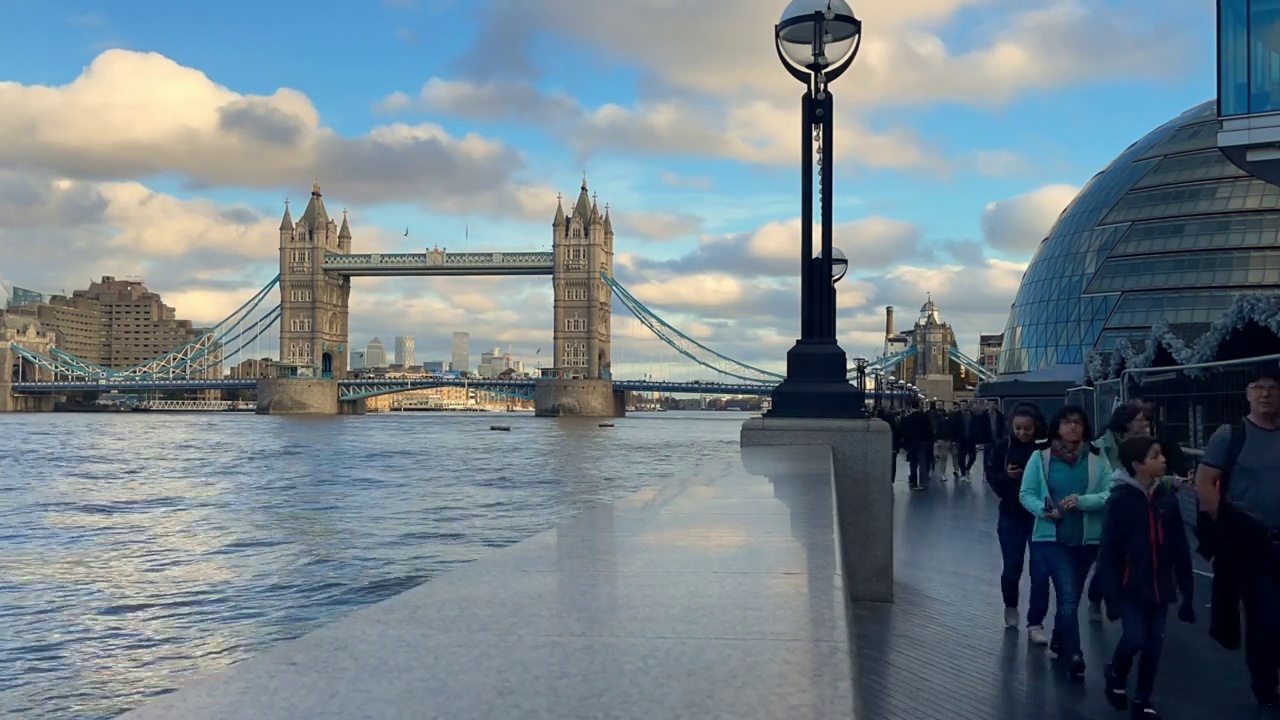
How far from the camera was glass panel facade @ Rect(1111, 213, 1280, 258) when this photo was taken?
34.7 meters

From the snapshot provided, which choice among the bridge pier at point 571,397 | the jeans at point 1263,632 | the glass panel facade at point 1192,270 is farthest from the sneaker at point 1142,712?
the bridge pier at point 571,397

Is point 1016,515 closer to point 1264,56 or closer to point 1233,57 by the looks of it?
point 1264,56

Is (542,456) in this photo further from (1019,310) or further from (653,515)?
(653,515)

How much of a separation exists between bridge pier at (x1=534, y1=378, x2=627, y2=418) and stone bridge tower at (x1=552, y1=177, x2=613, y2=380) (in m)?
6.78

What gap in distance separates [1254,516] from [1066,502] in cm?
96

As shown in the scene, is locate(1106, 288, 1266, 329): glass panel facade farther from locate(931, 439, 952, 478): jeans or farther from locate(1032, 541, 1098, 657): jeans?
locate(1032, 541, 1098, 657): jeans

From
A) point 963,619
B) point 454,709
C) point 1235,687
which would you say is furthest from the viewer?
point 963,619

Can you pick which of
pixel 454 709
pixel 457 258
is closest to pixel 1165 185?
pixel 454 709

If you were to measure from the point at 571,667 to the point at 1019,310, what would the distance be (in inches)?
1774

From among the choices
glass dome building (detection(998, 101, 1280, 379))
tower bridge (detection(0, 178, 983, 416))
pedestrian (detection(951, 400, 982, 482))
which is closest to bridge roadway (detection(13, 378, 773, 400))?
tower bridge (detection(0, 178, 983, 416))

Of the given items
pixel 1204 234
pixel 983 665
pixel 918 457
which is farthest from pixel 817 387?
pixel 1204 234

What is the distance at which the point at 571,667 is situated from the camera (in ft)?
6.11

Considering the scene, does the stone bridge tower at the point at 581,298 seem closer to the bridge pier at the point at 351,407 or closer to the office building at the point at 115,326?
the bridge pier at the point at 351,407

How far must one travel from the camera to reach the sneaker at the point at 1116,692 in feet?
14.9
